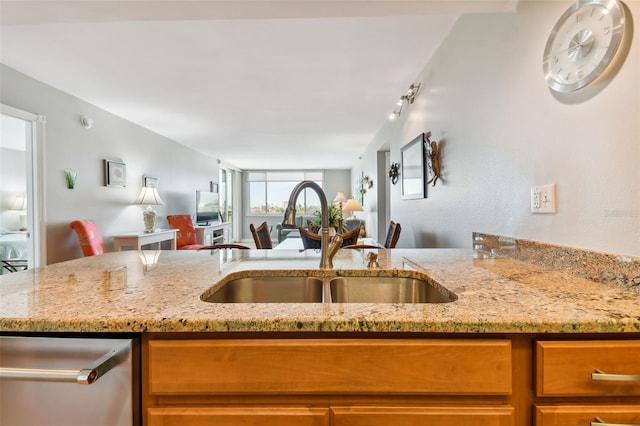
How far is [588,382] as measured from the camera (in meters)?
0.64

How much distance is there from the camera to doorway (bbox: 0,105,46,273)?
3088 millimetres

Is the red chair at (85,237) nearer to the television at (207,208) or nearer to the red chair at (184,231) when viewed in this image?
the red chair at (184,231)

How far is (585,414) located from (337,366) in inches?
20.4

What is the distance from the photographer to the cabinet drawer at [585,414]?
63 cm

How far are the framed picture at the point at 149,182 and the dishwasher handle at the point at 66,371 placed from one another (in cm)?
479

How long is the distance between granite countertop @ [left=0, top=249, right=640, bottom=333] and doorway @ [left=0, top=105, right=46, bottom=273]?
270cm

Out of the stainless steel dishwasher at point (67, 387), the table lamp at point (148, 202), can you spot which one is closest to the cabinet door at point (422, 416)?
the stainless steel dishwasher at point (67, 387)

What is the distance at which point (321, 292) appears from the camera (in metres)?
1.19

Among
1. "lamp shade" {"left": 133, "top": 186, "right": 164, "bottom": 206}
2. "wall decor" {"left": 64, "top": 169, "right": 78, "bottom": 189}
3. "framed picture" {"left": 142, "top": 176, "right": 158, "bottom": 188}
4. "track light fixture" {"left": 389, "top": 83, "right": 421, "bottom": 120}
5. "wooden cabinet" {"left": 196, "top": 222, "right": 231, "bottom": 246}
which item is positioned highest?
"track light fixture" {"left": 389, "top": 83, "right": 421, "bottom": 120}

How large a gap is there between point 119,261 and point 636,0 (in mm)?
1997

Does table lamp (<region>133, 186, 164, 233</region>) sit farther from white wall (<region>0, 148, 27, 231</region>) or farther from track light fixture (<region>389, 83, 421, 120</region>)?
track light fixture (<region>389, 83, 421, 120</region>)

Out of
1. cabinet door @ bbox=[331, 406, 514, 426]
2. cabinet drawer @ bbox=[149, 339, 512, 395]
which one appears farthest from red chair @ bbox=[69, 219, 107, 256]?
cabinet door @ bbox=[331, 406, 514, 426]

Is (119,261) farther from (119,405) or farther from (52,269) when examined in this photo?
(119,405)

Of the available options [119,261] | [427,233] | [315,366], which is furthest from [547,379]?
[427,233]
